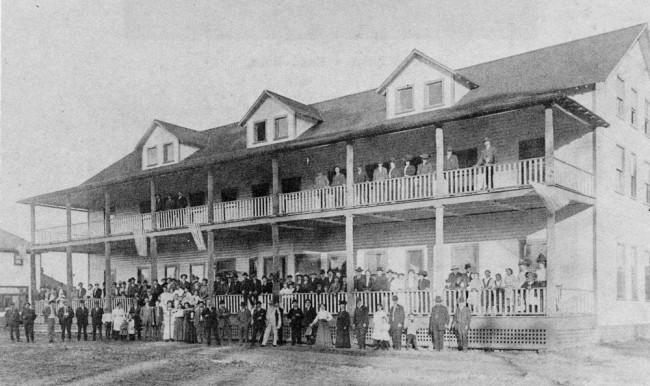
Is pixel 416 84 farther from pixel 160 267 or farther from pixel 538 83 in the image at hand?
pixel 160 267

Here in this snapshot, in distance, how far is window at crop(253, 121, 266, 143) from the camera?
92.5 feet

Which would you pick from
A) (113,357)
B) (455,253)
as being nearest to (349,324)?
(455,253)

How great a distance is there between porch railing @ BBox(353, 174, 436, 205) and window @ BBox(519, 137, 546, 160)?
9.10ft

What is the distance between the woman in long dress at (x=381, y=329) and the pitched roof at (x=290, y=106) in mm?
10512

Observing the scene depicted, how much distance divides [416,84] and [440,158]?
503 centimetres

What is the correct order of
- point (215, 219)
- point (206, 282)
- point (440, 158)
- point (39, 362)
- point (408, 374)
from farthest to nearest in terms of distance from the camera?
point (215, 219), point (206, 282), point (440, 158), point (39, 362), point (408, 374)

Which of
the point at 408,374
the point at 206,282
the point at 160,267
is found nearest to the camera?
the point at 408,374

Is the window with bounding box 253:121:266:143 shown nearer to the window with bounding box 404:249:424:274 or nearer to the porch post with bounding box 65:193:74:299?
the window with bounding box 404:249:424:274

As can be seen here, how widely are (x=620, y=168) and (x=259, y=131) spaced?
13.5m

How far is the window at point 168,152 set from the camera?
31.7 m

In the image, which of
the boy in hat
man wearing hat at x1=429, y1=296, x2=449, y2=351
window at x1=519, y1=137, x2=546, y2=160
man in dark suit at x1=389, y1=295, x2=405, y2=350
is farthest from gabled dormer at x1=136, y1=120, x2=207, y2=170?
man wearing hat at x1=429, y1=296, x2=449, y2=351

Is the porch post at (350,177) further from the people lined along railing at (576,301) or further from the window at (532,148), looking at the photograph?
the people lined along railing at (576,301)

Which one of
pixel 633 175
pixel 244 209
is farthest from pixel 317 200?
pixel 633 175

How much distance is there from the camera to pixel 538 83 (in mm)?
21391
